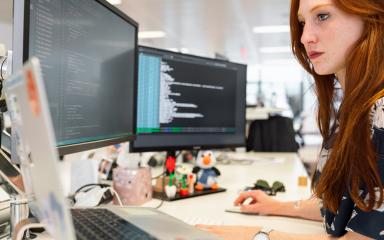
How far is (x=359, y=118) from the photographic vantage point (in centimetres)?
72

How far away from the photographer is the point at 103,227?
0.59 metres

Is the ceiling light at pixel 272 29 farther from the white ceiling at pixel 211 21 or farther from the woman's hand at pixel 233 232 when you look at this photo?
the woman's hand at pixel 233 232

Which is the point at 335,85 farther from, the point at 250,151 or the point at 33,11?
the point at 250,151

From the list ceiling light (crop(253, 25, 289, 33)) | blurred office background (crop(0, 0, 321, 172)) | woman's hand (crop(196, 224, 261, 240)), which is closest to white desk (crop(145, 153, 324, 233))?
woman's hand (crop(196, 224, 261, 240))

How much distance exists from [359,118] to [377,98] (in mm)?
49

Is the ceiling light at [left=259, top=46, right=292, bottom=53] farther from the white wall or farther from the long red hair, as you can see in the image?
the white wall

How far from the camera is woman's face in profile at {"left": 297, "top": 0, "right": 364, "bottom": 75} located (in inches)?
31.8

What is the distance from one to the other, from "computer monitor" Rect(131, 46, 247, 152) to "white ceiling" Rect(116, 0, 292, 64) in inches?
114

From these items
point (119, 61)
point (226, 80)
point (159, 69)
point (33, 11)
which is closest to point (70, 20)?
point (33, 11)

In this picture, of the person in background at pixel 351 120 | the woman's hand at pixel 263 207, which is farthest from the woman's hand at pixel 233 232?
the woman's hand at pixel 263 207

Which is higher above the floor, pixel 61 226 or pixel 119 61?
pixel 119 61

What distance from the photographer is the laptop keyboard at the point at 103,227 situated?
54cm

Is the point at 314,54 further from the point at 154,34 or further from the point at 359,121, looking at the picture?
the point at 154,34

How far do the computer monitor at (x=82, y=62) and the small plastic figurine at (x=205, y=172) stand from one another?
0.33 meters
